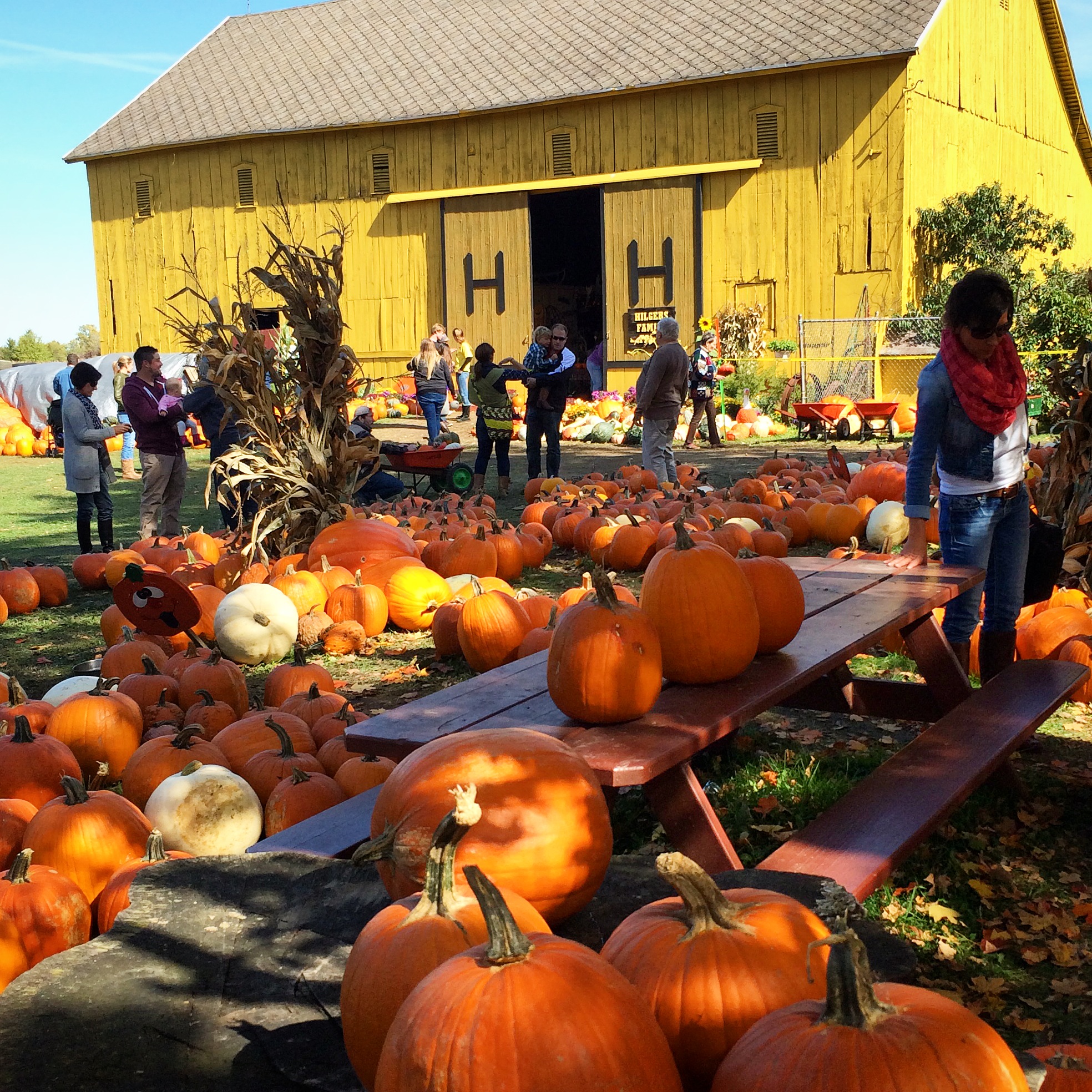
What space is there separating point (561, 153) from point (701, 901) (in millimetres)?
25833

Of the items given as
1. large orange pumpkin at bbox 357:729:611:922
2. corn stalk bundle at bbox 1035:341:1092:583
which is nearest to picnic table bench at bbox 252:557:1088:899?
large orange pumpkin at bbox 357:729:611:922

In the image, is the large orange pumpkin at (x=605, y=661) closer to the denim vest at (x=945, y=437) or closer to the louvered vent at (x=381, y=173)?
the denim vest at (x=945, y=437)

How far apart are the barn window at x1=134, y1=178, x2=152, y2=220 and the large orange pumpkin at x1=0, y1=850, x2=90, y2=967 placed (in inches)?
1230

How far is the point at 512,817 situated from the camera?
2.14 metres

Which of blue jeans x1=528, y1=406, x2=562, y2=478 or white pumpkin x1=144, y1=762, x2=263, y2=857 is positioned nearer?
white pumpkin x1=144, y1=762, x2=263, y2=857

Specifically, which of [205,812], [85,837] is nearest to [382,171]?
[205,812]

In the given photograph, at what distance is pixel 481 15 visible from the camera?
3019cm

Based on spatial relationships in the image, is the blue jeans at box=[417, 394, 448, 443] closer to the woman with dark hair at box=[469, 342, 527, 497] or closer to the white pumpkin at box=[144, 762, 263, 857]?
the woman with dark hair at box=[469, 342, 527, 497]

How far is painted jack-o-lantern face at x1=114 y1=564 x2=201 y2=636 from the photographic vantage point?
523 cm

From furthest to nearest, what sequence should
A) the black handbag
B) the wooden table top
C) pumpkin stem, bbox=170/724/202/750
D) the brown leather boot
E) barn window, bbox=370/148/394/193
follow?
barn window, bbox=370/148/394/193 → the black handbag → the brown leather boot → pumpkin stem, bbox=170/724/202/750 → the wooden table top

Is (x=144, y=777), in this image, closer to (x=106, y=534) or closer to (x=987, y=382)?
(x=987, y=382)

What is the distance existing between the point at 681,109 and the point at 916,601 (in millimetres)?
22089

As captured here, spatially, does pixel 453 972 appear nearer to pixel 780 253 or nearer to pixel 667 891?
pixel 667 891

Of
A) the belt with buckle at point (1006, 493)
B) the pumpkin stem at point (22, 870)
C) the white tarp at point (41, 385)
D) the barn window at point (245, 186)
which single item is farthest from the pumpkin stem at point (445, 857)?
the barn window at point (245, 186)
